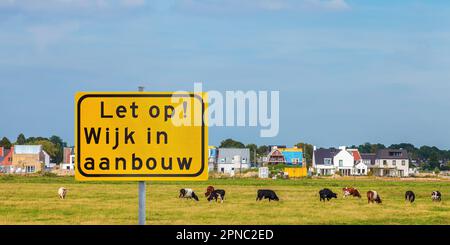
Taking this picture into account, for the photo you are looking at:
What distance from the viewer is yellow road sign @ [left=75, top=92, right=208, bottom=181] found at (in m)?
5.15

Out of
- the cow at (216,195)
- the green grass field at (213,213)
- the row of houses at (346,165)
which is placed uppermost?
the row of houses at (346,165)

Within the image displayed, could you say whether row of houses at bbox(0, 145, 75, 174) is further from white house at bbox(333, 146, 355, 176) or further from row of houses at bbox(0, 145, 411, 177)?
white house at bbox(333, 146, 355, 176)

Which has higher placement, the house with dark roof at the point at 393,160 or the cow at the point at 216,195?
the house with dark roof at the point at 393,160

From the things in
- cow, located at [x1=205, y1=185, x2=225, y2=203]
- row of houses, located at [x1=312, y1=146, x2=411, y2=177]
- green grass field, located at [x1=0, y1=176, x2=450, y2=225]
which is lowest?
green grass field, located at [x1=0, y1=176, x2=450, y2=225]

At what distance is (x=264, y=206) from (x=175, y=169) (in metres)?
32.4

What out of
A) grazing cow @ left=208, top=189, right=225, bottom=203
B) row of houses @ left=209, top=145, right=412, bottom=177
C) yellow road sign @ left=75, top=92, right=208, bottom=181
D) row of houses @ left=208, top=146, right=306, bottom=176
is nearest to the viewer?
yellow road sign @ left=75, top=92, right=208, bottom=181

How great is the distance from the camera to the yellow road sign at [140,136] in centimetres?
515

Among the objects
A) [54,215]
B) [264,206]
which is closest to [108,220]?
[54,215]

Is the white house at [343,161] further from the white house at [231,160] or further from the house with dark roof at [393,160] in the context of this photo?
the white house at [231,160]

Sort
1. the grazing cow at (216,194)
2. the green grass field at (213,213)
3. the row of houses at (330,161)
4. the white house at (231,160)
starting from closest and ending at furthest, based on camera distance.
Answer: the green grass field at (213,213) < the grazing cow at (216,194) < the row of houses at (330,161) < the white house at (231,160)

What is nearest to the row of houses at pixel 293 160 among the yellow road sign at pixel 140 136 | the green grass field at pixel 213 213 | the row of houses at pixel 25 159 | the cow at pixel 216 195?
the row of houses at pixel 25 159

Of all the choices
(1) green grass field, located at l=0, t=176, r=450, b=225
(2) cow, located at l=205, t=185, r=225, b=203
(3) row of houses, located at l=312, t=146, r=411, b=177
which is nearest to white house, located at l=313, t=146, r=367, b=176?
(3) row of houses, located at l=312, t=146, r=411, b=177

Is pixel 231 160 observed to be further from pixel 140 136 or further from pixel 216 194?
pixel 140 136
